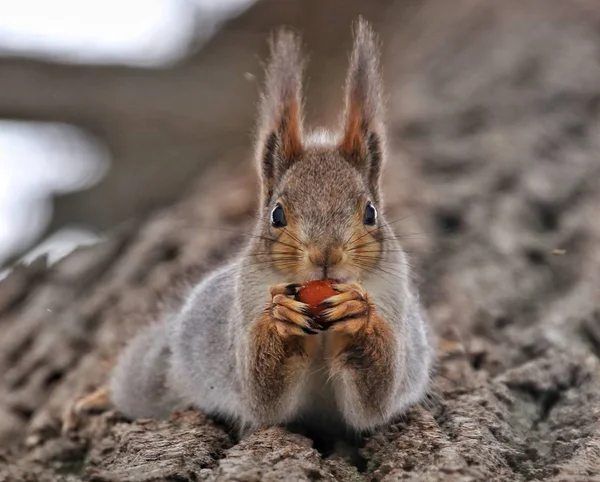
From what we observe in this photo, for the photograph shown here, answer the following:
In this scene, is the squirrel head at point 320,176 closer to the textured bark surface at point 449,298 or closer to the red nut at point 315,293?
the red nut at point 315,293

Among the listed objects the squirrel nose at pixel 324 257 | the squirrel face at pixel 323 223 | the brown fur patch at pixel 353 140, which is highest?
the brown fur patch at pixel 353 140

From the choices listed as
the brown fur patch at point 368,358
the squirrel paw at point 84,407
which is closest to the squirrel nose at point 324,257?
the brown fur patch at point 368,358

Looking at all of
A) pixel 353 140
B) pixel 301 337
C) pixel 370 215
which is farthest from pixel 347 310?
pixel 353 140

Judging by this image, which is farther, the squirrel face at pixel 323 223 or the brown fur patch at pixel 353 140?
the brown fur patch at pixel 353 140

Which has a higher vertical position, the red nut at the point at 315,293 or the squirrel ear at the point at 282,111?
the squirrel ear at the point at 282,111

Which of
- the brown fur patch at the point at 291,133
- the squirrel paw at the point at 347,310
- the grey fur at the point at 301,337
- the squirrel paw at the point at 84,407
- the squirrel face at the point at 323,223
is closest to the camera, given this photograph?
the squirrel paw at the point at 347,310

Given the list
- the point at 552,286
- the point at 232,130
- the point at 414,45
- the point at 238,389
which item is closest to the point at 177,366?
the point at 238,389

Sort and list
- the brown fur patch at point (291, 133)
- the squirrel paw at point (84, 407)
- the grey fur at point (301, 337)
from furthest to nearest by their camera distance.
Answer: the squirrel paw at point (84, 407) → the brown fur patch at point (291, 133) → the grey fur at point (301, 337)
